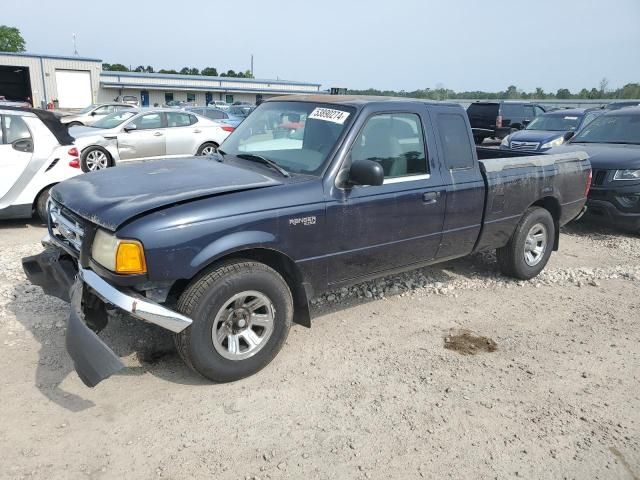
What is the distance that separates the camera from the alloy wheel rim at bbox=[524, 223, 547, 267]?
18.3 feet

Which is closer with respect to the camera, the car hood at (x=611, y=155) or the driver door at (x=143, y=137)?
the car hood at (x=611, y=155)

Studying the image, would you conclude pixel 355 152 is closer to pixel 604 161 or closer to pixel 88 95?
pixel 604 161

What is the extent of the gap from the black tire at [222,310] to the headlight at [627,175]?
6.23m

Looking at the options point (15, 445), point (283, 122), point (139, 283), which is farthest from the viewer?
point (283, 122)

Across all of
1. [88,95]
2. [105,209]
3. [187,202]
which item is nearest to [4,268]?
[105,209]

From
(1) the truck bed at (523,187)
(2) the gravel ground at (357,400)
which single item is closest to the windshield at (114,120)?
(2) the gravel ground at (357,400)

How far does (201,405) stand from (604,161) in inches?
284

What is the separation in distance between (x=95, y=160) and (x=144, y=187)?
26.8ft

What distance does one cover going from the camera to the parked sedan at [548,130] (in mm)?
12117

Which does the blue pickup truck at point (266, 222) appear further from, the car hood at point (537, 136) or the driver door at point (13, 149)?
the car hood at point (537, 136)

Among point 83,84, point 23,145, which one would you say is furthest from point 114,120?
point 83,84

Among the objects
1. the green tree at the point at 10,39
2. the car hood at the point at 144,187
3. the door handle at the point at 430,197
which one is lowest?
the door handle at the point at 430,197

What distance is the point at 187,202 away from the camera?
3.24m

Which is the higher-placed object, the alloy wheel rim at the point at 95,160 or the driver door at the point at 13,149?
the driver door at the point at 13,149
